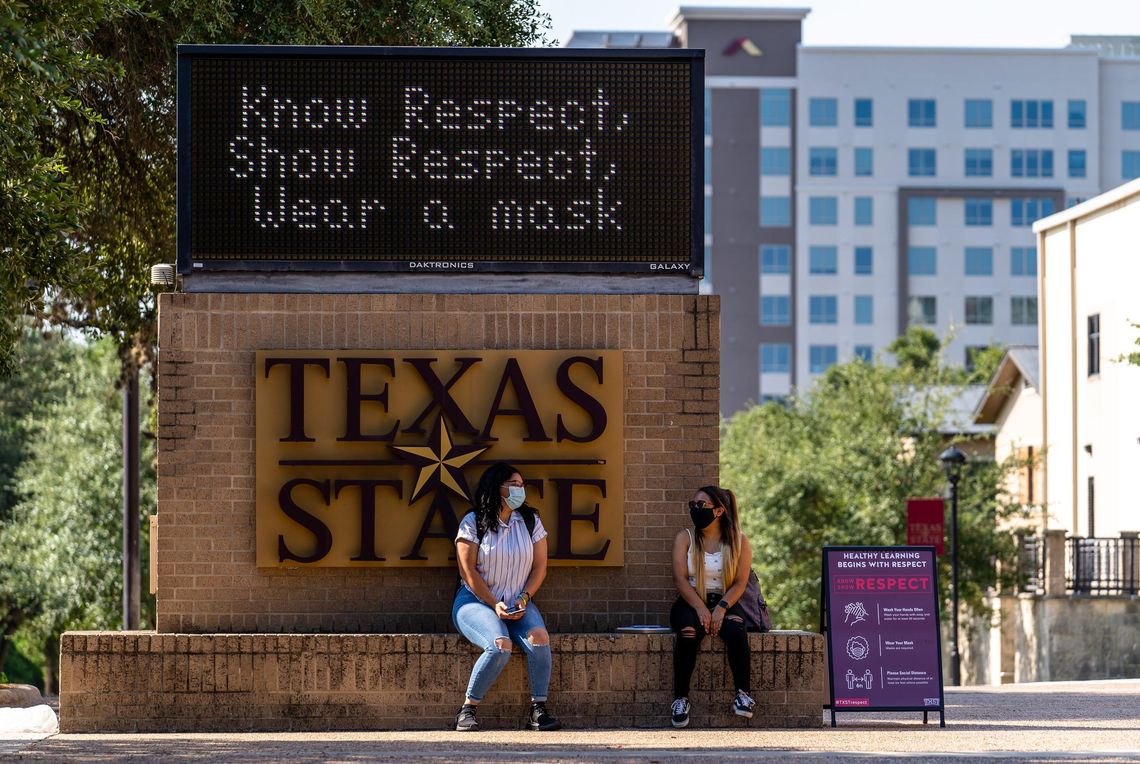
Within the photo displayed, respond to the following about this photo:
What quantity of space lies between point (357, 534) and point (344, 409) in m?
0.84

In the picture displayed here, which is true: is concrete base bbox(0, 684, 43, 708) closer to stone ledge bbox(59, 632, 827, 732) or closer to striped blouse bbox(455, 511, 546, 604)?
stone ledge bbox(59, 632, 827, 732)

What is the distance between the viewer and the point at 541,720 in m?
12.2

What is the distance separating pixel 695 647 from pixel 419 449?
2259 millimetres

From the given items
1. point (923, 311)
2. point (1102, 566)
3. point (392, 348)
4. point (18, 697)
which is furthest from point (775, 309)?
point (392, 348)

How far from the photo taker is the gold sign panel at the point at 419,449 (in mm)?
12836

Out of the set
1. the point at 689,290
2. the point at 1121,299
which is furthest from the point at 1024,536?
the point at 689,290

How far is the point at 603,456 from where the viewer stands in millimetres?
12953

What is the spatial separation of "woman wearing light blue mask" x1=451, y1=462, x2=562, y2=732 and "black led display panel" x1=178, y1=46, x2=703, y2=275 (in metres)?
1.71

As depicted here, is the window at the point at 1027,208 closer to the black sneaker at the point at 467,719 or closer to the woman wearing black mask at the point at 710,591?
the woman wearing black mask at the point at 710,591

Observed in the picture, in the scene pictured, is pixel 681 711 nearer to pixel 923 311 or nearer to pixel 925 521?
pixel 925 521

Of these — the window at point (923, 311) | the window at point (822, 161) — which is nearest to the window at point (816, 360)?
the window at point (923, 311)

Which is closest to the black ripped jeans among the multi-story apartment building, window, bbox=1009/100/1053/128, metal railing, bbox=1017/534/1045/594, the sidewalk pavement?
the sidewalk pavement

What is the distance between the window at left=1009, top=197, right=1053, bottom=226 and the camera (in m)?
112

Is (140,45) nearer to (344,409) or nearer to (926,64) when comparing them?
(344,409)
